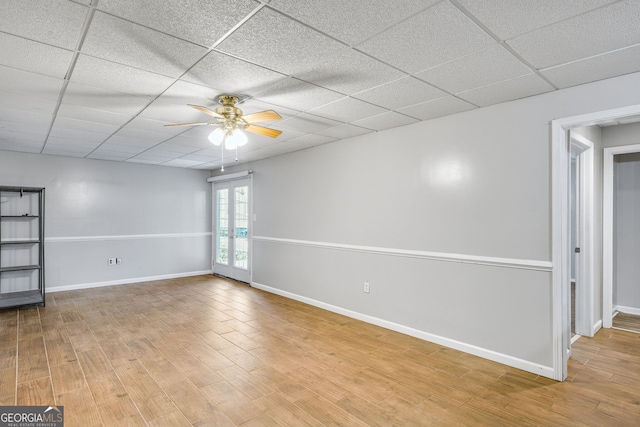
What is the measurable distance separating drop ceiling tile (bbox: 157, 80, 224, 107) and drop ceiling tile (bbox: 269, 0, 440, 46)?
127cm

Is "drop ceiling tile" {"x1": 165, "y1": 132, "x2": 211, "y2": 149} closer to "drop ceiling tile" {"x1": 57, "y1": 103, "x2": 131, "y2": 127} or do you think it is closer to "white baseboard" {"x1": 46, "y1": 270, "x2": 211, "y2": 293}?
"drop ceiling tile" {"x1": 57, "y1": 103, "x2": 131, "y2": 127}

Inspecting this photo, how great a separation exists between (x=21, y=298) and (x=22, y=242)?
838 millimetres

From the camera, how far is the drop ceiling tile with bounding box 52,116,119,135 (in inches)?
147

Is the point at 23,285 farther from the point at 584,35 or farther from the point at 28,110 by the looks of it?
the point at 584,35

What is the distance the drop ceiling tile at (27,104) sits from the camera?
2.95 meters

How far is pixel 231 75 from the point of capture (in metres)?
A: 2.51

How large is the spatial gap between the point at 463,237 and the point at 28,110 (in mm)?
4496

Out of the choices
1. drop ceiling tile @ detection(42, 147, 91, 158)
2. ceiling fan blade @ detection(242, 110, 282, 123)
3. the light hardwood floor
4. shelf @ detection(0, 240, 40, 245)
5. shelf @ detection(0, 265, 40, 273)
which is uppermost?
drop ceiling tile @ detection(42, 147, 91, 158)

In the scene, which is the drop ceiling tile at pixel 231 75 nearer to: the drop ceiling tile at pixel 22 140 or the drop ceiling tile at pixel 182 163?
the drop ceiling tile at pixel 22 140

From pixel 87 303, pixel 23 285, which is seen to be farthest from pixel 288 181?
pixel 23 285

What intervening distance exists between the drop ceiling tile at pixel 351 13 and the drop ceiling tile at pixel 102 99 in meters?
1.92

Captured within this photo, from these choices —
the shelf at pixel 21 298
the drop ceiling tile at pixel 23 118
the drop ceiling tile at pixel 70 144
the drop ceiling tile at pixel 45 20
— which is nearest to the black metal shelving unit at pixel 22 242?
Answer: the shelf at pixel 21 298

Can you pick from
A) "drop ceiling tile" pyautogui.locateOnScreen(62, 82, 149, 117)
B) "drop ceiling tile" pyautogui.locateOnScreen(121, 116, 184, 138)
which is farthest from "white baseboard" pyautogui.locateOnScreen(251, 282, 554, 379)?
"drop ceiling tile" pyautogui.locateOnScreen(62, 82, 149, 117)

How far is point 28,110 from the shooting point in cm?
333
